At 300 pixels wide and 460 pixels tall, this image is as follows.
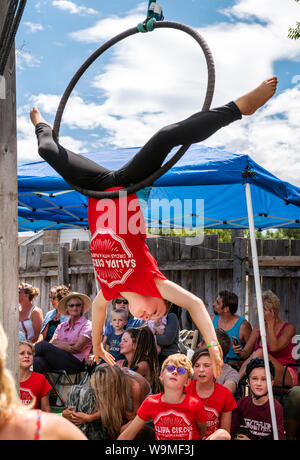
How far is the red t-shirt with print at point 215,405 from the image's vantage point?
11.6 ft

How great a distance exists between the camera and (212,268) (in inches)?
293

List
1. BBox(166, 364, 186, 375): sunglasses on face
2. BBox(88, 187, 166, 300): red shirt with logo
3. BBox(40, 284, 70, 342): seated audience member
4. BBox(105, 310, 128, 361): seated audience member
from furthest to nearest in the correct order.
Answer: BBox(40, 284, 70, 342): seated audience member
BBox(105, 310, 128, 361): seated audience member
BBox(166, 364, 186, 375): sunglasses on face
BBox(88, 187, 166, 300): red shirt with logo

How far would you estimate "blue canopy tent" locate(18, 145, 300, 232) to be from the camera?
402cm

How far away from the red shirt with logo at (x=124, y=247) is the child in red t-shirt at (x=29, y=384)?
2.18 m

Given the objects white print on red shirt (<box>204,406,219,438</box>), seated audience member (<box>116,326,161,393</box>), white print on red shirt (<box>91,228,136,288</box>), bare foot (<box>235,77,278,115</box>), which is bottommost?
white print on red shirt (<box>204,406,219,438</box>)

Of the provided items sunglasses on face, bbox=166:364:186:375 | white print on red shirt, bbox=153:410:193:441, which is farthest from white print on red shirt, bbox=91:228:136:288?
white print on red shirt, bbox=153:410:193:441

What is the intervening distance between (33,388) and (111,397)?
3.01ft

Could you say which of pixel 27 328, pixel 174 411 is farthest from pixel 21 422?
pixel 27 328

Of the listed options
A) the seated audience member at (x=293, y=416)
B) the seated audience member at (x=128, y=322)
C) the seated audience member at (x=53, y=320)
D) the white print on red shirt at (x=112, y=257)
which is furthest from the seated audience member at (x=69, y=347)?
the white print on red shirt at (x=112, y=257)

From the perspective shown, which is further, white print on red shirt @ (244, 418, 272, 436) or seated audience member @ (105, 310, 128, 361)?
seated audience member @ (105, 310, 128, 361)

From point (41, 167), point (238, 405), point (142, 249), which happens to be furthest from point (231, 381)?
point (41, 167)

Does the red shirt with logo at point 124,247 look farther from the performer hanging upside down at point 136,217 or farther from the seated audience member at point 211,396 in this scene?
the seated audience member at point 211,396

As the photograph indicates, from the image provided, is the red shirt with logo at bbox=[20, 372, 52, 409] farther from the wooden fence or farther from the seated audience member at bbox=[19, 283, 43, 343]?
the wooden fence

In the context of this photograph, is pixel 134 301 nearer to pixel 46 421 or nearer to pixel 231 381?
pixel 46 421
